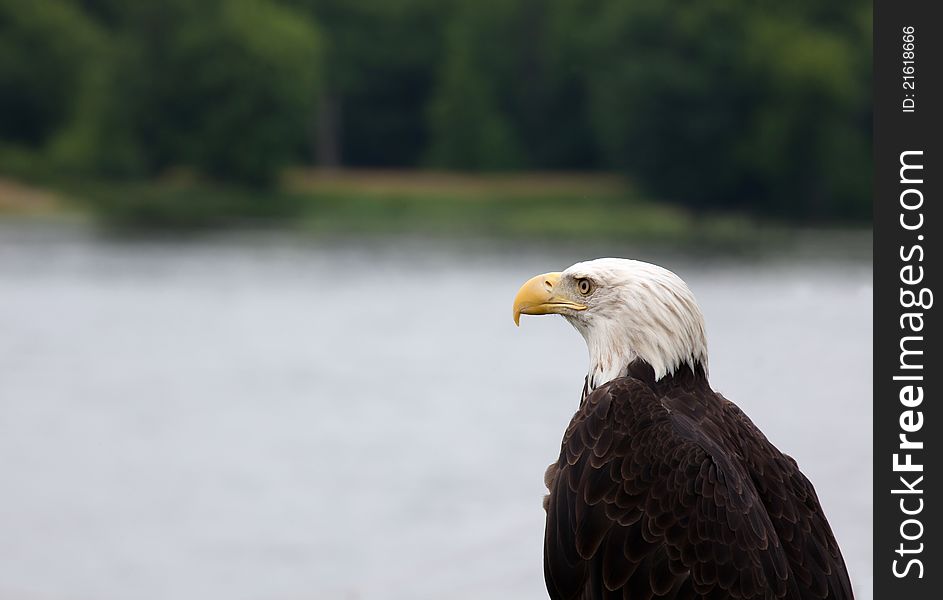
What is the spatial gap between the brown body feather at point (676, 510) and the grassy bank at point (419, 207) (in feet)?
101

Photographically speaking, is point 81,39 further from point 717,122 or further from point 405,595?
point 405,595

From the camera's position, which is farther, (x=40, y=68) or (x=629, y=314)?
(x=40, y=68)

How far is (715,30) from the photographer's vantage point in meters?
38.3

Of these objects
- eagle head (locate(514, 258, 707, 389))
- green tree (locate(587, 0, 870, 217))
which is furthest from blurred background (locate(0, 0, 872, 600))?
eagle head (locate(514, 258, 707, 389))

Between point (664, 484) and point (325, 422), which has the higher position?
point (664, 484)

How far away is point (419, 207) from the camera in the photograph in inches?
1516

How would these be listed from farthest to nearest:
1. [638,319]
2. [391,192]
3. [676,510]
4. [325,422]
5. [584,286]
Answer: [391,192] → [325,422] → [584,286] → [638,319] → [676,510]

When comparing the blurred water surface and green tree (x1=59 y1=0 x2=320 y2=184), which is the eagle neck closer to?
the blurred water surface

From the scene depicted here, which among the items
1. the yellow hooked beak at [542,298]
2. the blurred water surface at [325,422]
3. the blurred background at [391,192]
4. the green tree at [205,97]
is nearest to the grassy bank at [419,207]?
the blurred background at [391,192]

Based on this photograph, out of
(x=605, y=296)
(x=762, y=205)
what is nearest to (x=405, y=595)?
(x=605, y=296)

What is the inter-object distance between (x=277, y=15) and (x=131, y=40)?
165 inches

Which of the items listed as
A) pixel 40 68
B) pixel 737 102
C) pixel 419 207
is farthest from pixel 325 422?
pixel 40 68

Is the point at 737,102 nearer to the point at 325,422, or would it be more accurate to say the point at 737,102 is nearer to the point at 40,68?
the point at 40,68

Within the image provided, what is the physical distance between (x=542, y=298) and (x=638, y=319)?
384mm
